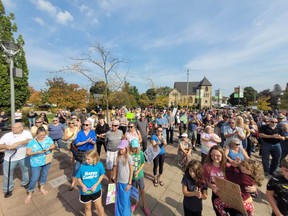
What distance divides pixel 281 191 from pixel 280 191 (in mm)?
10

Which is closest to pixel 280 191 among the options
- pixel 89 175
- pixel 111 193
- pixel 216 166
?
pixel 216 166

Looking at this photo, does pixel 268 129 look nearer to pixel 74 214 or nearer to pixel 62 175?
pixel 74 214

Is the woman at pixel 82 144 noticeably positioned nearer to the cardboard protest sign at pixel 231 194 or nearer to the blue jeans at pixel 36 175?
the blue jeans at pixel 36 175

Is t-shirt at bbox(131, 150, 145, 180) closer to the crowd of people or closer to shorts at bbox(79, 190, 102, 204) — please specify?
the crowd of people

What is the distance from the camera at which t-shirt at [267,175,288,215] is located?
1.68 metres

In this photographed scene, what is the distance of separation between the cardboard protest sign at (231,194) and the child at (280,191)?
0.39m

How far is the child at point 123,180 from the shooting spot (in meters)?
2.59

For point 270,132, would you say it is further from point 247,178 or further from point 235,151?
point 247,178

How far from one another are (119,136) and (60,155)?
3.58m

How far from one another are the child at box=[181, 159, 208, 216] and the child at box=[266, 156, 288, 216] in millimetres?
785

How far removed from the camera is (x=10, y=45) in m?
4.59

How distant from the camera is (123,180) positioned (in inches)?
105

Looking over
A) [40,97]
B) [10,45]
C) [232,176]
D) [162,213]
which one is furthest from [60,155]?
[40,97]

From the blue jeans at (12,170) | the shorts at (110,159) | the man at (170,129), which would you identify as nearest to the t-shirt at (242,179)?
the shorts at (110,159)
